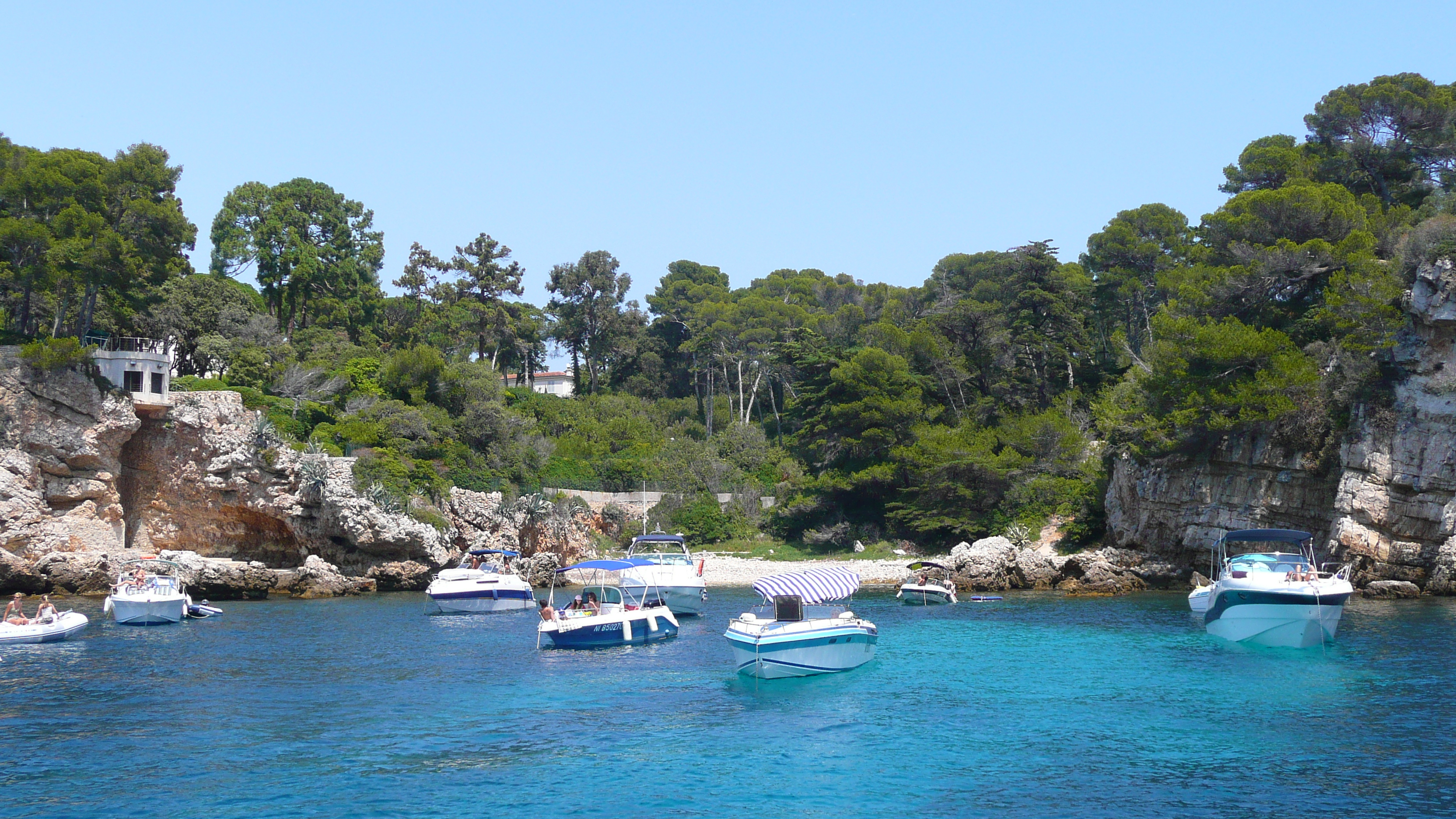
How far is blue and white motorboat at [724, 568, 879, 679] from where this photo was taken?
25.0 meters

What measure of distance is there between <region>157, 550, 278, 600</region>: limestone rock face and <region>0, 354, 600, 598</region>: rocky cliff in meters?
0.09

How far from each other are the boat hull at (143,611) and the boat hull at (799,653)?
22060 millimetres

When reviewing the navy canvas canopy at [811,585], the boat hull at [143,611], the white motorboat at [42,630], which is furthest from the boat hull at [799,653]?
the boat hull at [143,611]

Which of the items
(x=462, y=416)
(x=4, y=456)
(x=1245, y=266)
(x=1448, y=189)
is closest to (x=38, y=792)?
(x=4, y=456)

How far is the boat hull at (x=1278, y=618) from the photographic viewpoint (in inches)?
1139

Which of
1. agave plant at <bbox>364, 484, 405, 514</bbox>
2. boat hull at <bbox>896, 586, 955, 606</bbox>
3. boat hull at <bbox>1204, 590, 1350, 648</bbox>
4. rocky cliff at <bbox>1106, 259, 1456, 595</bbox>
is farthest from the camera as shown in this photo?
agave plant at <bbox>364, 484, 405, 514</bbox>

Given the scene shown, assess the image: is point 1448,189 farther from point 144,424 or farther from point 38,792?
point 144,424


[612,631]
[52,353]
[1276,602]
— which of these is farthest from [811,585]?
[52,353]

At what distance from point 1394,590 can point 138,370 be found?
52693 millimetres

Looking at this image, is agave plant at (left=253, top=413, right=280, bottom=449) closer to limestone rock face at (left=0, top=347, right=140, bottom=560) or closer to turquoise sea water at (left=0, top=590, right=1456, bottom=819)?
limestone rock face at (left=0, top=347, right=140, bottom=560)

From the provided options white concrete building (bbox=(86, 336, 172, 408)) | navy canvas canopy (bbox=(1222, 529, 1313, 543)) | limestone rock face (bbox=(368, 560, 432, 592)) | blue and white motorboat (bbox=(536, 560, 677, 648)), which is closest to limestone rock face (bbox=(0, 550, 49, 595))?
white concrete building (bbox=(86, 336, 172, 408))

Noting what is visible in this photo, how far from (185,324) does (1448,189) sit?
210 ft

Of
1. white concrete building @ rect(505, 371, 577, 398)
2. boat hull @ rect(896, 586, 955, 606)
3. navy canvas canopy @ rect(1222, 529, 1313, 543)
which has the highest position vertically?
white concrete building @ rect(505, 371, 577, 398)

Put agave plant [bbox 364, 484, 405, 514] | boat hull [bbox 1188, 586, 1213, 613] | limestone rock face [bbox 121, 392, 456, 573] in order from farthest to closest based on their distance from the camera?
1. agave plant [bbox 364, 484, 405, 514]
2. limestone rock face [bbox 121, 392, 456, 573]
3. boat hull [bbox 1188, 586, 1213, 613]
